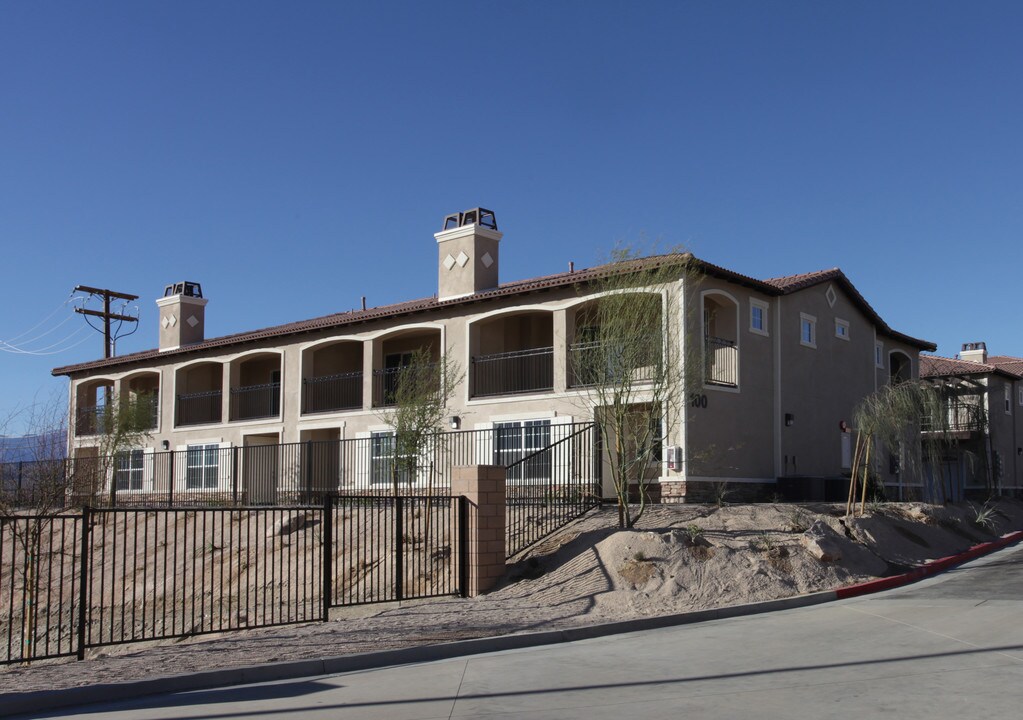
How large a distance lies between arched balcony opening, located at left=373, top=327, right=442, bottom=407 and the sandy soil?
37.4 feet

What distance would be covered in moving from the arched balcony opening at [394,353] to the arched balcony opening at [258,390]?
14.0ft

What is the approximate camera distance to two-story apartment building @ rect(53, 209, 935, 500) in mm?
22750

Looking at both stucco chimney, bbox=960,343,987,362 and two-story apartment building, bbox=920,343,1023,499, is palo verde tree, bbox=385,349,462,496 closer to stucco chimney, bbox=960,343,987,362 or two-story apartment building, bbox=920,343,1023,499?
two-story apartment building, bbox=920,343,1023,499

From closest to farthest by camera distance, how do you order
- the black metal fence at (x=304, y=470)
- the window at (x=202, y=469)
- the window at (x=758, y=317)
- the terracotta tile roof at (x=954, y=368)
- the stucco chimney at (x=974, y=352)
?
the black metal fence at (x=304, y=470)
the window at (x=758, y=317)
the window at (x=202, y=469)
the terracotta tile roof at (x=954, y=368)
the stucco chimney at (x=974, y=352)

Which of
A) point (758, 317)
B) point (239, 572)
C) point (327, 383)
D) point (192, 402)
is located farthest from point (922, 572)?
point (192, 402)

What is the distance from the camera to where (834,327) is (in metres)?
28.5

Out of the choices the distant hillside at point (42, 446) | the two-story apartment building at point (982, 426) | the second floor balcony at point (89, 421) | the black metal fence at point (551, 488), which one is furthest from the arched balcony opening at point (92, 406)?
the two-story apartment building at point (982, 426)

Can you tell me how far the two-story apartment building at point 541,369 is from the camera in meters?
22.8

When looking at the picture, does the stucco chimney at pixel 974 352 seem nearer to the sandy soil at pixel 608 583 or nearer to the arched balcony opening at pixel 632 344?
the sandy soil at pixel 608 583

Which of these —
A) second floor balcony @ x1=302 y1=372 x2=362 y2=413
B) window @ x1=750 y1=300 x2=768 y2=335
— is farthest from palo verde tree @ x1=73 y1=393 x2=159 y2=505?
window @ x1=750 y1=300 x2=768 y2=335

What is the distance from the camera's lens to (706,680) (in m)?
9.19

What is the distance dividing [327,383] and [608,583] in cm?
1892

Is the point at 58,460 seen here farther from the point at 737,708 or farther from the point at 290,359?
the point at 737,708

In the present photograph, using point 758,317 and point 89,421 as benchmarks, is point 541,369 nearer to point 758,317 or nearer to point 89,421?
point 758,317
